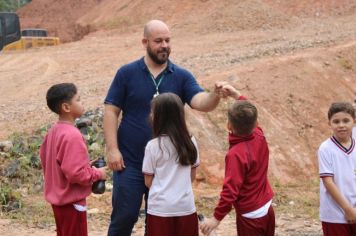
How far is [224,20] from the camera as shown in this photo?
22.0 meters

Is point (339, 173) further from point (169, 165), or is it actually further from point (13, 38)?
point (13, 38)

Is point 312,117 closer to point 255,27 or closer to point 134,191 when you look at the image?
point 134,191

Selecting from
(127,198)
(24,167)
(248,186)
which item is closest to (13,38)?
(24,167)

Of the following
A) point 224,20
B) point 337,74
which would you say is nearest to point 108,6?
point 224,20

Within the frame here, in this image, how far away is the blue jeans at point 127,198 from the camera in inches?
174

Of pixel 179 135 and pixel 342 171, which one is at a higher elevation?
pixel 179 135

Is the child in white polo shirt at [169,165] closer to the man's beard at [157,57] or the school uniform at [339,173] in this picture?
the man's beard at [157,57]

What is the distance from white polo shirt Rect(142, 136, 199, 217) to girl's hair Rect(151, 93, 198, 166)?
0.04 m

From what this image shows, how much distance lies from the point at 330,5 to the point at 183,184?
2068 cm

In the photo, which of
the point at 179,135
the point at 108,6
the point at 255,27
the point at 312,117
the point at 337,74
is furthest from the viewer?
the point at 108,6

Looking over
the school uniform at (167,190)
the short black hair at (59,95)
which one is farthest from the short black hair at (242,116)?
the short black hair at (59,95)

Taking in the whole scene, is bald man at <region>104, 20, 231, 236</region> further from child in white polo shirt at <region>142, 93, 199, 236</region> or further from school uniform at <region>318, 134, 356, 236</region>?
school uniform at <region>318, 134, 356, 236</region>

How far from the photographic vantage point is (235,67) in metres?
12.4

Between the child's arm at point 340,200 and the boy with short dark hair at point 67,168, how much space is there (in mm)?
1512
